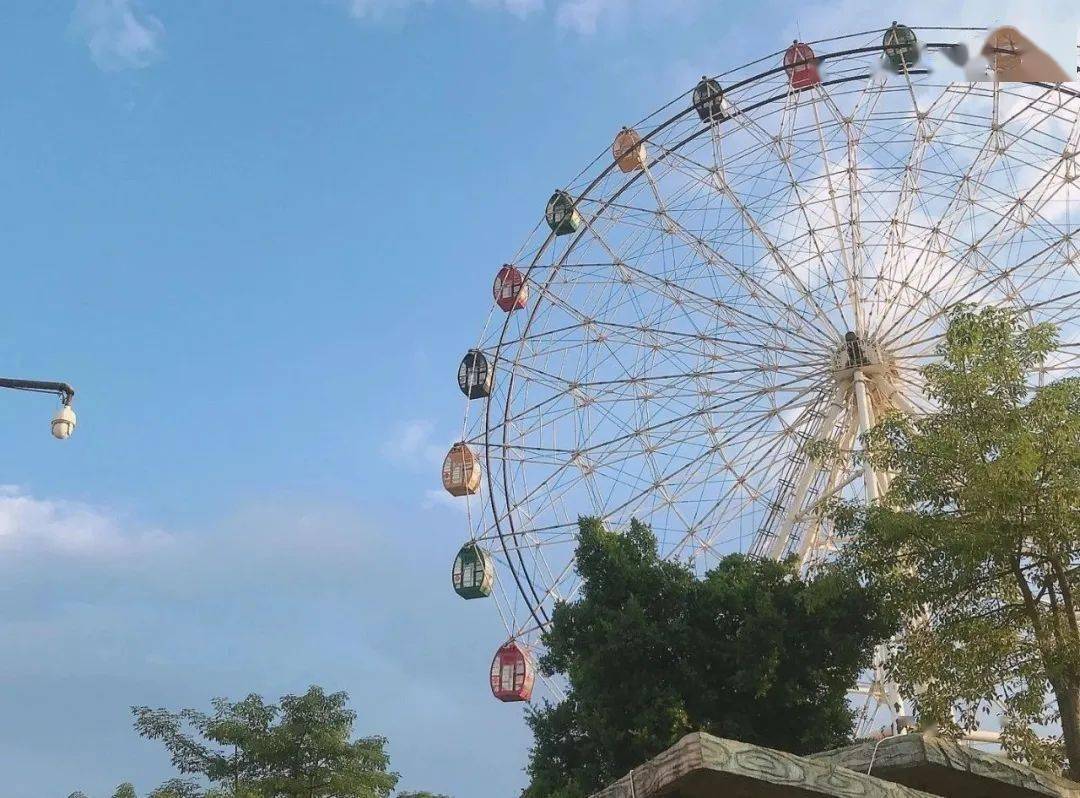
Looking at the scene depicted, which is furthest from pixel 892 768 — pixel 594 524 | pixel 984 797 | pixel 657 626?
pixel 594 524

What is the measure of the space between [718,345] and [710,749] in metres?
19.0

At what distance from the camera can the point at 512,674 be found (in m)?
29.8

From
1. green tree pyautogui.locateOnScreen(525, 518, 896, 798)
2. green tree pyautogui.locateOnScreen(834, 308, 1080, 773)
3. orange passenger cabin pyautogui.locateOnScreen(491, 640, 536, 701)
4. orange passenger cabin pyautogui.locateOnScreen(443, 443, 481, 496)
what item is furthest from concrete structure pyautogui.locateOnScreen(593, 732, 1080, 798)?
orange passenger cabin pyautogui.locateOnScreen(443, 443, 481, 496)

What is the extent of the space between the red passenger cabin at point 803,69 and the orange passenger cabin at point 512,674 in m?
14.8

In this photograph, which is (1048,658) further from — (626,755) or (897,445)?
(626,755)

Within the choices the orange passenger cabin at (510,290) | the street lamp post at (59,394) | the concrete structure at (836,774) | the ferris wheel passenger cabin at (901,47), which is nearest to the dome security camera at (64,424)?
the street lamp post at (59,394)

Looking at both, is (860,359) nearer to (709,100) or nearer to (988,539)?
(709,100)

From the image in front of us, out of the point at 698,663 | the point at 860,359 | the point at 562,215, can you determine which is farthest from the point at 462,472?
the point at 698,663

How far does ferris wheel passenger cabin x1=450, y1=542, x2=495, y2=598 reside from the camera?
98.9 feet

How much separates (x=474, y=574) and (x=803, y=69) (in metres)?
14.2

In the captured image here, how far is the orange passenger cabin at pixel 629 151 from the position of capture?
3136 centimetres

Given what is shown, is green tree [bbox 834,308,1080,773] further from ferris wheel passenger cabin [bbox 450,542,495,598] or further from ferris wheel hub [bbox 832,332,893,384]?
ferris wheel passenger cabin [bbox 450,542,495,598]

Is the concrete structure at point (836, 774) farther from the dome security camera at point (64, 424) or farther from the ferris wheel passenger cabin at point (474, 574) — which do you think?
the ferris wheel passenger cabin at point (474, 574)

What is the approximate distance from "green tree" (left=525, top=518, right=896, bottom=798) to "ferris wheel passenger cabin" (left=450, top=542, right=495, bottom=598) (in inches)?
360
